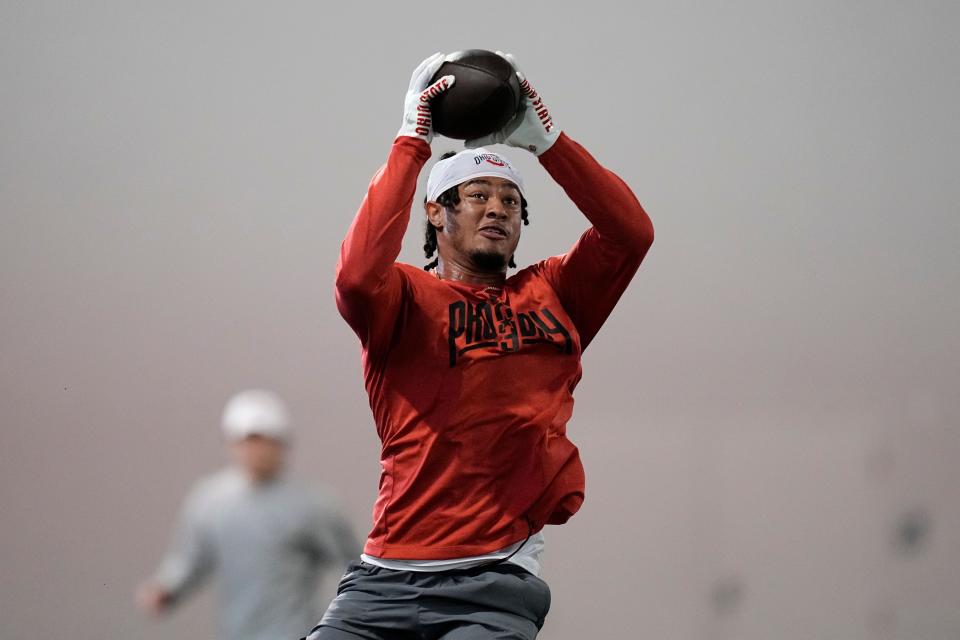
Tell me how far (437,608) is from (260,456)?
1114 mm

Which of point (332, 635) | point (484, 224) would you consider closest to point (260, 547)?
point (332, 635)

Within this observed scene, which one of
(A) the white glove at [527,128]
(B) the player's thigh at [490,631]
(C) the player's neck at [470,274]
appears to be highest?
(A) the white glove at [527,128]

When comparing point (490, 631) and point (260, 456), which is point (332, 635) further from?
point (260, 456)

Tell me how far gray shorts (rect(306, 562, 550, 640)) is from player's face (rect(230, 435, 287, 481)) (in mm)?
930

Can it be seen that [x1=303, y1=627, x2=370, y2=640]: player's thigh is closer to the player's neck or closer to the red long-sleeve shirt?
the red long-sleeve shirt

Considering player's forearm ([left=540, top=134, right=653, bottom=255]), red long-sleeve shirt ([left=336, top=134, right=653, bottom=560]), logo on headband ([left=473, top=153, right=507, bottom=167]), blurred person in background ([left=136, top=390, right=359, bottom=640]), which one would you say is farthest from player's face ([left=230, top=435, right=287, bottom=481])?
player's forearm ([left=540, top=134, right=653, bottom=255])

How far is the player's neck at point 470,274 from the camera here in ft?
6.89

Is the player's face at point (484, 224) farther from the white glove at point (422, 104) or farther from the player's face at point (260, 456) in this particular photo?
the player's face at point (260, 456)

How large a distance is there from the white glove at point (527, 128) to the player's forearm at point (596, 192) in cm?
2

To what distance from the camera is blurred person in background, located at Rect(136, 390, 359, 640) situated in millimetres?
2449

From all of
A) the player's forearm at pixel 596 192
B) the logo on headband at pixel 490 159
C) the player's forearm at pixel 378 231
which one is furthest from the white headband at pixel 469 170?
the player's forearm at pixel 378 231

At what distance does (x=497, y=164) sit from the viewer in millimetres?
2135

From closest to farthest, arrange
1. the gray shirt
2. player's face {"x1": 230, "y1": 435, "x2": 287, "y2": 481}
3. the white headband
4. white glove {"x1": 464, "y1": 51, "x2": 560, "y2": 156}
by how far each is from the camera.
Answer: white glove {"x1": 464, "y1": 51, "x2": 560, "y2": 156} → the white headband → the gray shirt → player's face {"x1": 230, "y1": 435, "x2": 287, "y2": 481}

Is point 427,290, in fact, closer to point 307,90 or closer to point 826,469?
point 307,90
